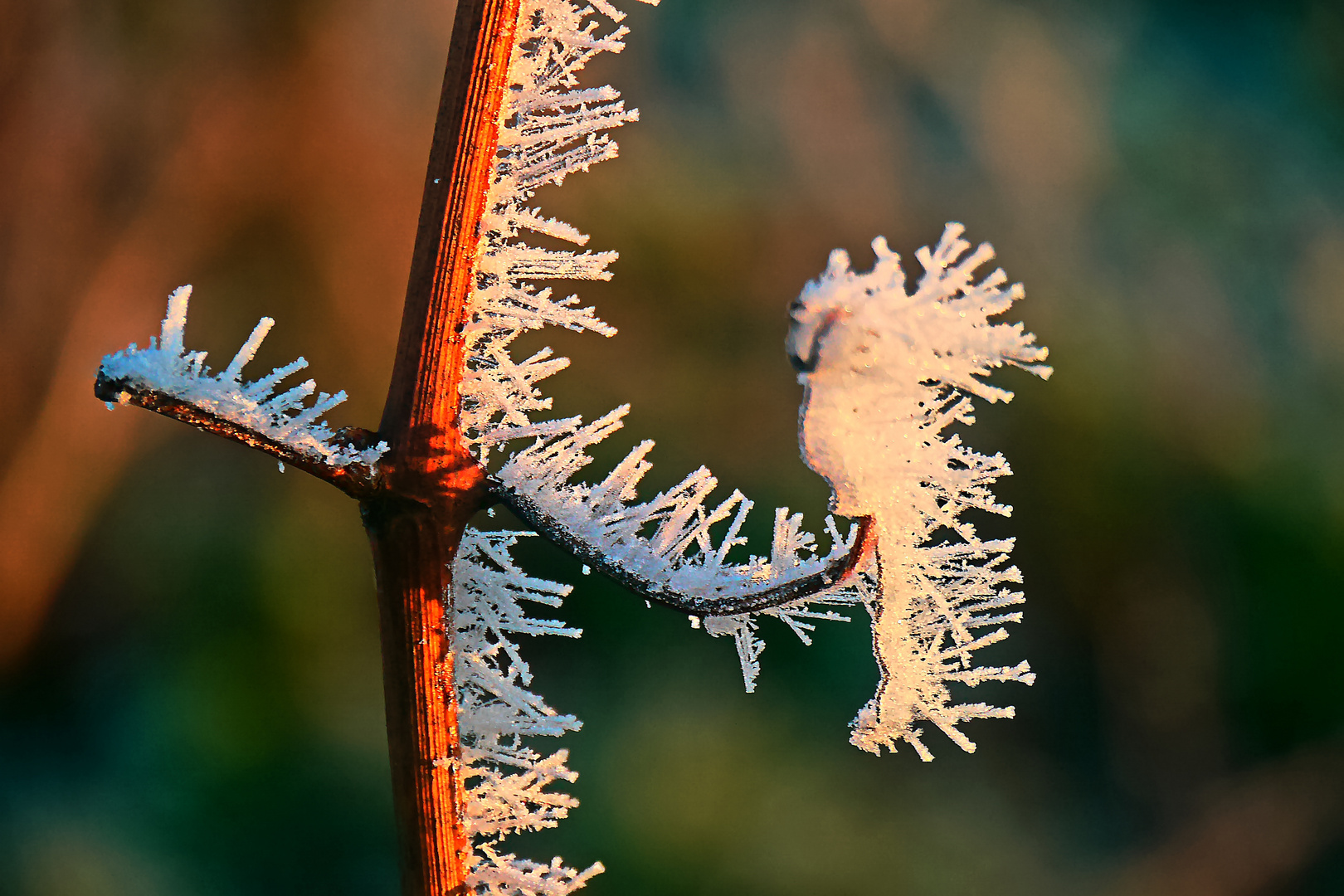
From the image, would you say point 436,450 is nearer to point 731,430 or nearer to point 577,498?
point 577,498

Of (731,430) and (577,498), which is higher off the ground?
(731,430)

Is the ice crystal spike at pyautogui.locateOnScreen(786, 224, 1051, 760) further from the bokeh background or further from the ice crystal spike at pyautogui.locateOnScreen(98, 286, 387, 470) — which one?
the bokeh background

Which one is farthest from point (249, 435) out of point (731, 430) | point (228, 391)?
point (731, 430)

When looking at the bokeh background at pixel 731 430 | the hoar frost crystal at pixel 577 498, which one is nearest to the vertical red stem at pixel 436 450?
the hoar frost crystal at pixel 577 498

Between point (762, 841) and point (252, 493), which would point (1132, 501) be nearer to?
point (762, 841)

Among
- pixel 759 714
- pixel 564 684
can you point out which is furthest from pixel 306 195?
pixel 759 714

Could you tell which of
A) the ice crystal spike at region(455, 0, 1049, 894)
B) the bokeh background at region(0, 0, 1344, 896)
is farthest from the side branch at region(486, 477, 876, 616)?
the bokeh background at region(0, 0, 1344, 896)
